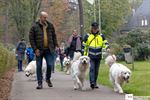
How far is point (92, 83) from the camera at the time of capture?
16.5m

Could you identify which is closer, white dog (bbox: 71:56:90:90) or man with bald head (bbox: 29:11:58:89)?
man with bald head (bbox: 29:11:58:89)

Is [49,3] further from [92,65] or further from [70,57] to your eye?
[92,65]

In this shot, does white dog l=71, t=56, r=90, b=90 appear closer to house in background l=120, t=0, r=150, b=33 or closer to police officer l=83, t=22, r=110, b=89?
police officer l=83, t=22, r=110, b=89

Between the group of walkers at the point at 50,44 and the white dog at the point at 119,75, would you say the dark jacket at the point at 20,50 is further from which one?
the white dog at the point at 119,75

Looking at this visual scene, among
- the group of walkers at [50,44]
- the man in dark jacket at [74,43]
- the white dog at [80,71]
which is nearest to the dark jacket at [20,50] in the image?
the man in dark jacket at [74,43]

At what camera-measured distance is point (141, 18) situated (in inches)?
4296

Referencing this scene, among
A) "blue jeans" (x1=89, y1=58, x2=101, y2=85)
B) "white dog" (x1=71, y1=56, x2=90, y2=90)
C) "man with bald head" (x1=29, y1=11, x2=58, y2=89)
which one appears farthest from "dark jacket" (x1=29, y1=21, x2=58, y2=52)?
"blue jeans" (x1=89, y1=58, x2=101, y2=85)

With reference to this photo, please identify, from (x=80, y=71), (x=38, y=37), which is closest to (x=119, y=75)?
(x=80, y=71)

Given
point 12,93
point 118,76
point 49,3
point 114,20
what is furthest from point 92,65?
point 114,20

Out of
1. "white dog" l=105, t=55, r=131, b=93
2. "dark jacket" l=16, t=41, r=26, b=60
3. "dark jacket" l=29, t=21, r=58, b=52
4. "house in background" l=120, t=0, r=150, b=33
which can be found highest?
"house in background" l=120, t=0, r=150, b=33

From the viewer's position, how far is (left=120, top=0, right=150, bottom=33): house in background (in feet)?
352

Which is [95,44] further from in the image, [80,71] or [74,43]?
[74,43]

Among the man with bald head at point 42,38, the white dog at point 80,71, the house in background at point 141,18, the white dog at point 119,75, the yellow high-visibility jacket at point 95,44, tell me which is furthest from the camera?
the house in background at point 141,18

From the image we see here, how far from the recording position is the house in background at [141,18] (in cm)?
10731
